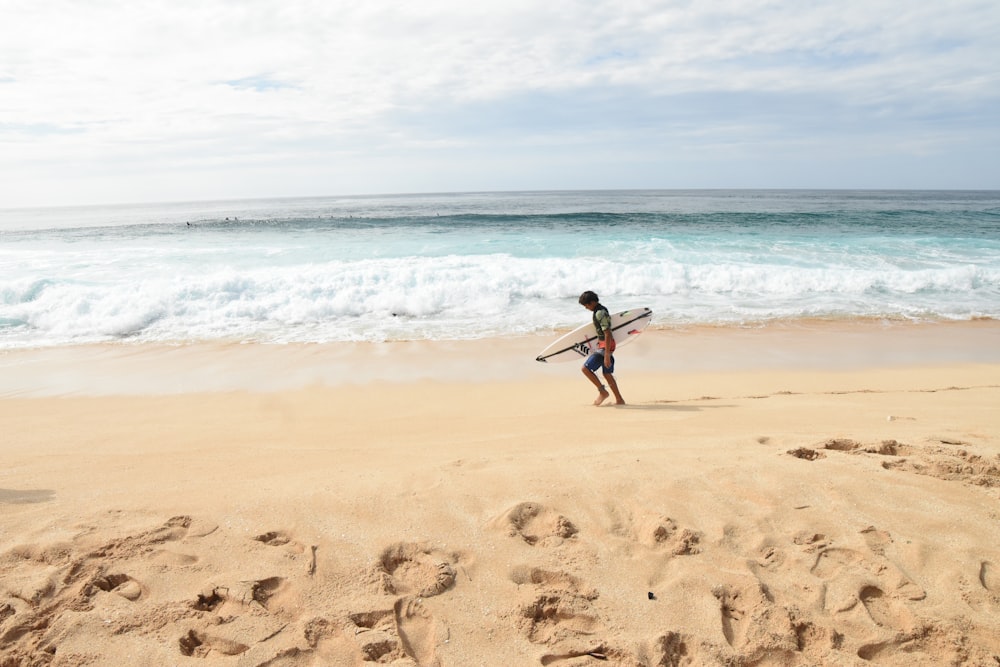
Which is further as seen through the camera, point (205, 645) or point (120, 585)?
point (120, 585)

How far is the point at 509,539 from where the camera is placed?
3.16 metres

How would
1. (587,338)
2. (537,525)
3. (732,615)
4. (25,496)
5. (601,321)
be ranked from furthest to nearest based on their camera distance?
(587,338) < (601,321) < (25,496) < (537,525) < (732,615)

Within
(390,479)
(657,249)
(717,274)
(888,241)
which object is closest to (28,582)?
(390,479)

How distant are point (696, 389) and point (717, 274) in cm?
901

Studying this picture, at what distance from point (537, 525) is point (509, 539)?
0.22 m

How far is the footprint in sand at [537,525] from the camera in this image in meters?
3.19

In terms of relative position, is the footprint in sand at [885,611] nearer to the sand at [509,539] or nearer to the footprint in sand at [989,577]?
the sand at [509,539]

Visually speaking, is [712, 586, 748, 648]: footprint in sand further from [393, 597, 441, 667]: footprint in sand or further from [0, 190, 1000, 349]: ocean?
[0, 190, 1000, 349]: ocean

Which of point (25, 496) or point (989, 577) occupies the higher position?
point (25, 496)

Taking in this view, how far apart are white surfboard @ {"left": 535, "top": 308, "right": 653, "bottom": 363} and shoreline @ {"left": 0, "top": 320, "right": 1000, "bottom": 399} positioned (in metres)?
0.29

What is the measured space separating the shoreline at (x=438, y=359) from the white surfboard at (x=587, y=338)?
0.29 meters

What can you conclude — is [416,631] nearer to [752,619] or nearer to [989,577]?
[752,619]

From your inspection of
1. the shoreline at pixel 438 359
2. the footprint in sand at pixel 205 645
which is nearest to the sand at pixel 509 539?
the footprint in sand at pixel 205 645

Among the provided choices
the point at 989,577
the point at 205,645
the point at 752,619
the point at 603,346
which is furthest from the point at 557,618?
the point at 603,346
